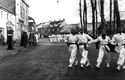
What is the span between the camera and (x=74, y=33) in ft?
39.9

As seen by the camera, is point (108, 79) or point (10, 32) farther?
point (10, 32)

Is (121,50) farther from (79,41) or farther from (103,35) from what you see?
(79,41)

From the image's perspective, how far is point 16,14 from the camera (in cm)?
5166

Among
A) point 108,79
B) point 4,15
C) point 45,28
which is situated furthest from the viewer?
point 45,28

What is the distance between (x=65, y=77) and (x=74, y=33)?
11.1 ft

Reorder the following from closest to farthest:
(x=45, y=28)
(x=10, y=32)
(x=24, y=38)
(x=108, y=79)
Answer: (x=108, y=79) < (x=10, y=32) < (x=24, y=38) < (x=45, y=28)

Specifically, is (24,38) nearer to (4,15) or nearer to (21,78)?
(4,15)

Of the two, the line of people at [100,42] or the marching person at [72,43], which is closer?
the line of people at [100,42]

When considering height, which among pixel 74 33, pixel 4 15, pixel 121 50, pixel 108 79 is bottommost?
pixel 108 79

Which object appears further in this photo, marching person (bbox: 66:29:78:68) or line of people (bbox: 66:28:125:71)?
marching person (bbox: 66:29:78:68)

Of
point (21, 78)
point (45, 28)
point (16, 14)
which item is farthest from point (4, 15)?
point (45, 28)

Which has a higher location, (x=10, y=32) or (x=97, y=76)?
(x=10, y=32)

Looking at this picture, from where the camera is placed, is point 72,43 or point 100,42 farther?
point 72,43

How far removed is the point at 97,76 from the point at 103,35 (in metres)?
2.90
